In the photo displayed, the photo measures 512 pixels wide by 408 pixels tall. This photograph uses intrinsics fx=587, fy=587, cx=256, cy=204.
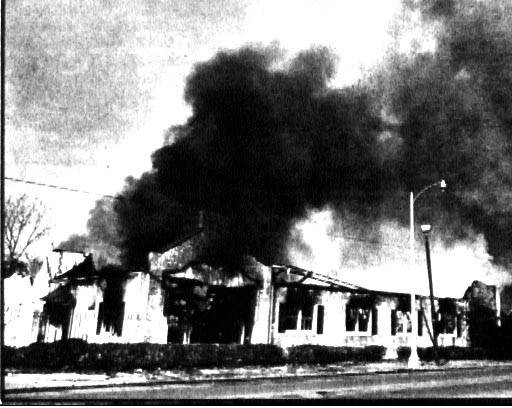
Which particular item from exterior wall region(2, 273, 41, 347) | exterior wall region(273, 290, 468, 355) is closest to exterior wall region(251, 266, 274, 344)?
exterior wall region(273, 290, 468, 355)

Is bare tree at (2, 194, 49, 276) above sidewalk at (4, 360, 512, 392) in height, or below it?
above

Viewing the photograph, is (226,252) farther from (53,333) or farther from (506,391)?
(506,391)

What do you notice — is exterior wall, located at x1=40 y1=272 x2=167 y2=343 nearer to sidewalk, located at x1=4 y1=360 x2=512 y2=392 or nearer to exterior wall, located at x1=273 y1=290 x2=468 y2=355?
sidewalk, located at x1=4 y1=360 x2=512 y2=392

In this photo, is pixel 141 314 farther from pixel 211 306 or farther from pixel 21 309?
pixel 21 309

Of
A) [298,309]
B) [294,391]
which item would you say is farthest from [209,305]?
[294,391]

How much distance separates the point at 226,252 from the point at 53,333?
37.7 ft

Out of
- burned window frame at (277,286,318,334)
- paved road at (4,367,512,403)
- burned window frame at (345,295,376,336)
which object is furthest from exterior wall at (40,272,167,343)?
burned window frame at (345,295,376,336)

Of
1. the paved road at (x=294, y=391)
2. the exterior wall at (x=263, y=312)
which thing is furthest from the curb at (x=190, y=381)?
the exterior wall at (x=263, y=312)

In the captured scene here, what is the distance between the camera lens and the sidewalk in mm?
16203

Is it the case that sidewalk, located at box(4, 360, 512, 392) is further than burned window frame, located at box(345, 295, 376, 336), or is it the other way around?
burned window frame, located at box(345, 295, 376, 336)

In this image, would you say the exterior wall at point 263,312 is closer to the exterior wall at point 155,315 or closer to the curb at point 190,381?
the exterior wall at point 155,315

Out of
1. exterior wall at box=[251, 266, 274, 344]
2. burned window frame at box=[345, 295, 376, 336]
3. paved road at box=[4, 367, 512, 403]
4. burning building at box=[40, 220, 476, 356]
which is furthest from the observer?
burned window frame at box=[345, 295, 376, 336]

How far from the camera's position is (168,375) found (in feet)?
65.9

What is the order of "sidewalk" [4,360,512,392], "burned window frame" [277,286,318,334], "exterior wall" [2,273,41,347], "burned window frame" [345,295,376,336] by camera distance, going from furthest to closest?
"burned window frame" [345,295,376,336], "burned window frame" [277,286,318,334], "exterior wall" [2,273,41,347], "sidewalk" [4,360,512,392]
